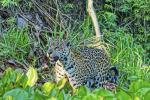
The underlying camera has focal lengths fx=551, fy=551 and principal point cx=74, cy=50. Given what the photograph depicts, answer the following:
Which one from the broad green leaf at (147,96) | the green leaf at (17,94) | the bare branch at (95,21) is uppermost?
the green leaf at (17,94)

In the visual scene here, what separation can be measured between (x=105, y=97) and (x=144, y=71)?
214 inches

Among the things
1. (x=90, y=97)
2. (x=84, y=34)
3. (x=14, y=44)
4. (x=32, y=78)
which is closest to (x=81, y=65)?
(x=14, y=44)

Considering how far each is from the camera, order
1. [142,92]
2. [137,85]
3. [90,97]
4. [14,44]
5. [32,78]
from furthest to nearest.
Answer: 1. [14,44]
2. [32,78]
3. [137,85]
4. [142,92]
5. [90,97]

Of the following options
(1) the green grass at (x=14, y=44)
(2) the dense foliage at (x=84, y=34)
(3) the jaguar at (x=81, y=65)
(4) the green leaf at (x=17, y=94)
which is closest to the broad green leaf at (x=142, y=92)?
(4) the green leaf at (x=17, y=94)

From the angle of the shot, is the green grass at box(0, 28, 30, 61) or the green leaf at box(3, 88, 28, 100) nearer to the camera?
the green leaf at box(3, 88, 28, 100)

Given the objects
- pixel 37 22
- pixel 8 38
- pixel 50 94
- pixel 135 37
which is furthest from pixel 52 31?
pixel 50 94

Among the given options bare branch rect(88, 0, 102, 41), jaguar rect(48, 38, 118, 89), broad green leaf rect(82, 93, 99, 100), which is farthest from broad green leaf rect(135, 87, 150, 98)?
bare branch rect(88, 0, 102, 41)

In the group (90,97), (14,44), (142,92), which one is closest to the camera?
(90,97)

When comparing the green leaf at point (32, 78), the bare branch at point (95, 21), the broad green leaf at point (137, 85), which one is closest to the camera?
the broad green leaf at point (137, 85)

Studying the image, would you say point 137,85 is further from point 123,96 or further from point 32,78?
point 32,78

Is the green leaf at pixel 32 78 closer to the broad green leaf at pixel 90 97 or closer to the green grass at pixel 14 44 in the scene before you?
the broad green leaf at pixel 90 97

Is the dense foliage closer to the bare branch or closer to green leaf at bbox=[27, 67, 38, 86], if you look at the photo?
the bare branch

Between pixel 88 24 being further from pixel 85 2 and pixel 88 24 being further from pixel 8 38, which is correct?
pixel 8 38

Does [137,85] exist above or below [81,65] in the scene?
above
